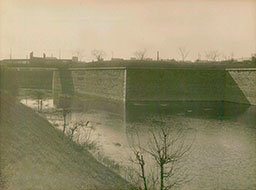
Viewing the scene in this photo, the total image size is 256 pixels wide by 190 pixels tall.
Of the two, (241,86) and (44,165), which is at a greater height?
(241,86)

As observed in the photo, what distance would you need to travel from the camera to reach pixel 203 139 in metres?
18.2

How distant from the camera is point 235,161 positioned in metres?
A: 14.0

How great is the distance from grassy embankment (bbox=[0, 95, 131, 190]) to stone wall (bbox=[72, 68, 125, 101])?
24531 millimetres

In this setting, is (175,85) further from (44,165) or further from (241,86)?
(44,165)

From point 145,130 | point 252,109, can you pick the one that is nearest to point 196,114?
point 252,109

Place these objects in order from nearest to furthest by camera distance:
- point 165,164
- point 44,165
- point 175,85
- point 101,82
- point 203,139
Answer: point 44,165
point 165,164
point 203,139
point 175,85
point 101,82

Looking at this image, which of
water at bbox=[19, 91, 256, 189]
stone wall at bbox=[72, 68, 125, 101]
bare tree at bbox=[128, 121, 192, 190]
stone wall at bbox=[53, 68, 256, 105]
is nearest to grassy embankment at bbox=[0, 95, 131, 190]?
bare tree at bbox=[128, 121, 192, 190]

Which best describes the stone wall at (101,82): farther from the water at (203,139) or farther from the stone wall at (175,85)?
the water at (203,139)

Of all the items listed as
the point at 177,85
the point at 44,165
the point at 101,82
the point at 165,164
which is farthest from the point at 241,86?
the point at 44,165

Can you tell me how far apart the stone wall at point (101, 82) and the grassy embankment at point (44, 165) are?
80.5 feet

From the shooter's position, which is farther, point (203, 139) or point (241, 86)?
point (241, 86)

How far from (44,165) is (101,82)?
33.5 m

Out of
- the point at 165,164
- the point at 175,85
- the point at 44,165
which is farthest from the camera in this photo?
the point at 175,85

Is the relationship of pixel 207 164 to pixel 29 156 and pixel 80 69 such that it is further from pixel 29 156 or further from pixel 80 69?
pixel 80 69
